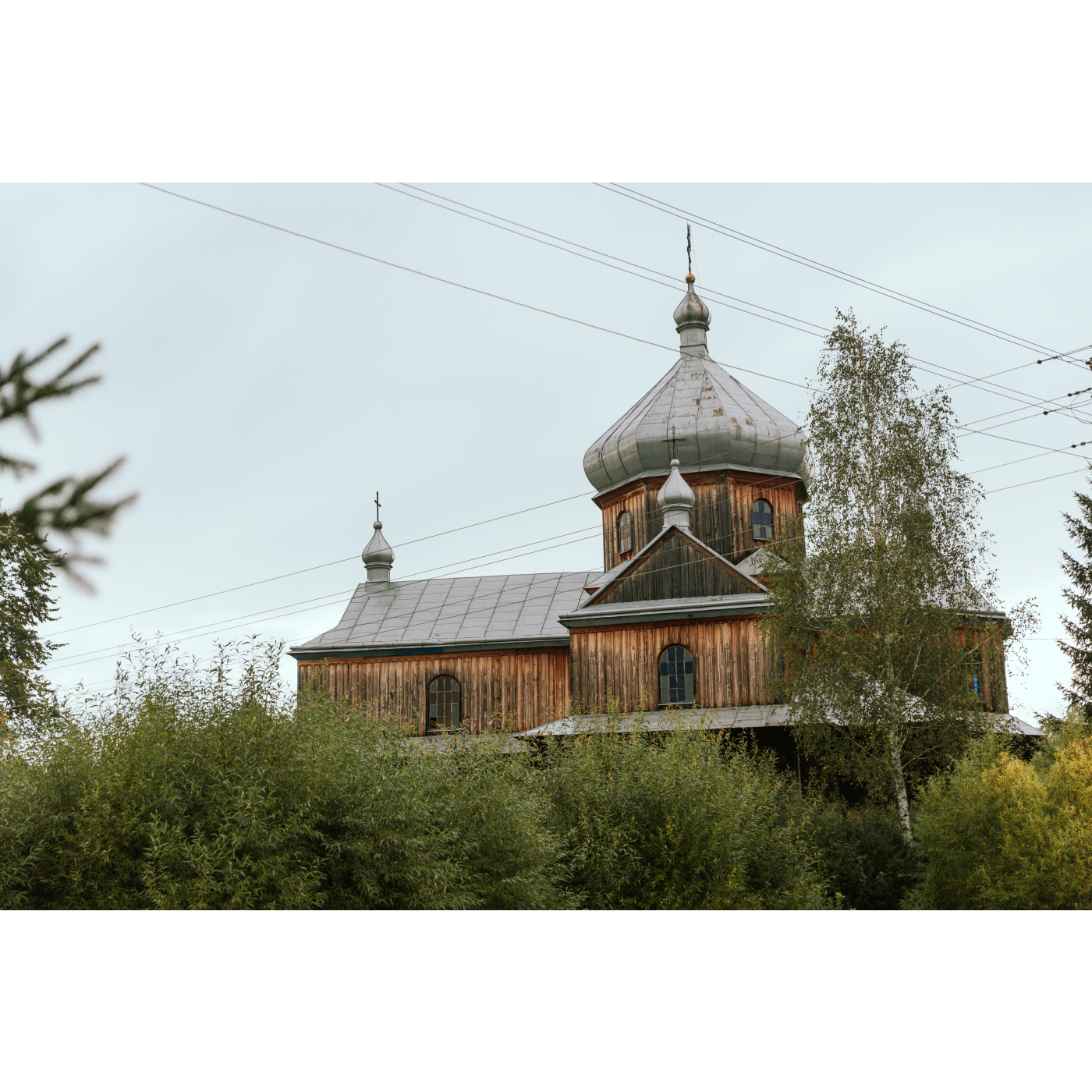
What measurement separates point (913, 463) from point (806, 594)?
305cm

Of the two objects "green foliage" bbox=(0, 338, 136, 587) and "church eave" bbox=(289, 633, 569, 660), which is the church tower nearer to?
"church eave" bbox=(289, 633, 569, 660)

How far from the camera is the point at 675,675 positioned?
2497 cm

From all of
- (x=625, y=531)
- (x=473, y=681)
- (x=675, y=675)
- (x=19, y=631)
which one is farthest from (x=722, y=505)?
(x=19, y=631)

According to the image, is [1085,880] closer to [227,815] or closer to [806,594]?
[806,594]

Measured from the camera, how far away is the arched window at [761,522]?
95.9 ft

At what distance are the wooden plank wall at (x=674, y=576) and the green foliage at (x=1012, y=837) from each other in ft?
28.5

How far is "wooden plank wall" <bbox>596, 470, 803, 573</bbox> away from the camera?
95.2ft

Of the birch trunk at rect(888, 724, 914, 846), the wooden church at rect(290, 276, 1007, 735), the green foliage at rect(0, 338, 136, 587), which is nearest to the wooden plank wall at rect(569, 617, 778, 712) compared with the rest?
the wooden church at rect(290, 276, 1007, 735)

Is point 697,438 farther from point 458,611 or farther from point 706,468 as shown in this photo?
point 458,611

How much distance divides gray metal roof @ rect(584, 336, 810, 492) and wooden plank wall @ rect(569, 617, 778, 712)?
5.87 meters

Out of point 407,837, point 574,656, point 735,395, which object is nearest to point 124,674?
point 407,837

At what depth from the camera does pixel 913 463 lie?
67.6 feet

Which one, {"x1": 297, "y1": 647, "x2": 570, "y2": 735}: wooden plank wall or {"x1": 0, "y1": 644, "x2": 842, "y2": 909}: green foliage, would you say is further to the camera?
{"x1": 297, "y1": 647, "x2": 570, "y2": 735}: wooden plank wall

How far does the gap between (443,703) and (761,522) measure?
9.50m
